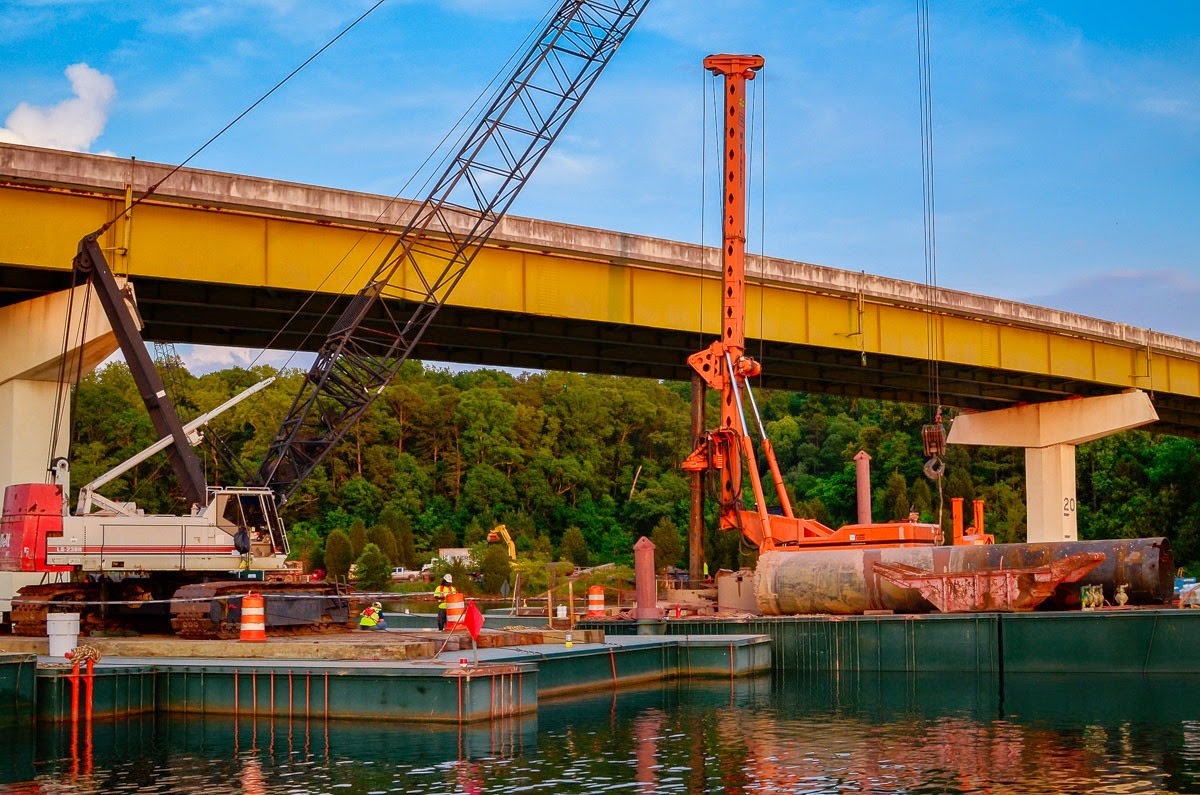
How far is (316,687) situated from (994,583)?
16818mm

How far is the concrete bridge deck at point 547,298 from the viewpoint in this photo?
3403cm

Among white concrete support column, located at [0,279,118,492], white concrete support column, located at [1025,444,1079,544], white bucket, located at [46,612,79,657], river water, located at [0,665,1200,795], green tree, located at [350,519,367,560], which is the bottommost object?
river water, located at [0,665,1200,795]

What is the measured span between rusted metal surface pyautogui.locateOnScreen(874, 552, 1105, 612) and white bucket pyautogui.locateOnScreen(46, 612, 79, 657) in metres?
18.9

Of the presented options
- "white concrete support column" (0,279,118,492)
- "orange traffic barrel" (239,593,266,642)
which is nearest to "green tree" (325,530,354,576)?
"white concrete support column" (0,279,118,492)

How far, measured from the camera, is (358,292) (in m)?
37.6

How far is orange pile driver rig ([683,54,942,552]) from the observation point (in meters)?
40.1

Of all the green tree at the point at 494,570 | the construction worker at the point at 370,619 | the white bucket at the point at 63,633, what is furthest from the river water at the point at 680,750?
the green tree at the point at 494,570

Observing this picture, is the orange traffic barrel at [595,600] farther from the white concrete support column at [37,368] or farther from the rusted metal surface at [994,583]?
the white concrete support column at [37,368]

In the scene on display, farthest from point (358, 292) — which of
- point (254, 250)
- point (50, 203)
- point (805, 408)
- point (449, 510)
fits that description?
point (805, 408)

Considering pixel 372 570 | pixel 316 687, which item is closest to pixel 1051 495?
pixel 372 570

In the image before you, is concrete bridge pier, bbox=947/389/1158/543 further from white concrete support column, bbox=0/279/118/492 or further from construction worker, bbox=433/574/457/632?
white concrete support column, bbox=0/279/118/492

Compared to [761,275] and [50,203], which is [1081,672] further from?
[50,203]

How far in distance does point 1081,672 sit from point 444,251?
19.5 m

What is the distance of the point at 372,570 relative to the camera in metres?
68.7
